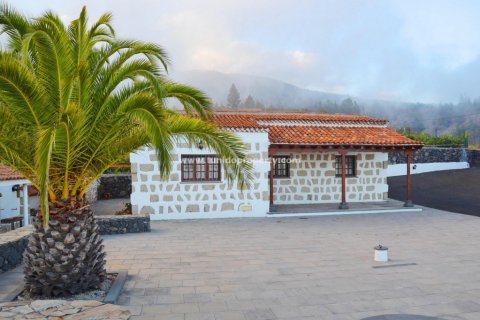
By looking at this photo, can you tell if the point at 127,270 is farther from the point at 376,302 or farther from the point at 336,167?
the point at 336,167

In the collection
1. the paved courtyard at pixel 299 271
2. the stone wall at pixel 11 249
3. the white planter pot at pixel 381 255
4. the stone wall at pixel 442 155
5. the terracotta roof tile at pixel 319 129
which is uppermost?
the terracotta roof tile at pixel 319 129

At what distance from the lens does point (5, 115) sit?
223 inches

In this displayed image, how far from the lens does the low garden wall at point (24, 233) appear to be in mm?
8031

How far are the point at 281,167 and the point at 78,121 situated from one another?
12.7 meters

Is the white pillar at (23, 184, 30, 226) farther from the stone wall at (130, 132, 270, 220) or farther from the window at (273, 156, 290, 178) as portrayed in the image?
the window at (273, 156, 290, 178)

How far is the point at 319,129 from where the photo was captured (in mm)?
17703

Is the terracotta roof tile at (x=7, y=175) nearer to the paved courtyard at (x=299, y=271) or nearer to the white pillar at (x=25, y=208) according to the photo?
the white pillar at (x=25, y=208)

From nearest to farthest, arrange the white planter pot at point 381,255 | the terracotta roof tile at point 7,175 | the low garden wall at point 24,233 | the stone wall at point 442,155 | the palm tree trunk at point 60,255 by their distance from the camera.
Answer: the palm tree trunk at point 60,255
the low garden wall at point 24,233
the white planter pot at point 381,255
the terracotta roof tile at point 7,175
the stone wall at point 442,155

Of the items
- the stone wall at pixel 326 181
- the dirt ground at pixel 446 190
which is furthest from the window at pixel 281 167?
the dirt ground at pixel 446 190

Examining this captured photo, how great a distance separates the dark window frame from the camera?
14.9 metres

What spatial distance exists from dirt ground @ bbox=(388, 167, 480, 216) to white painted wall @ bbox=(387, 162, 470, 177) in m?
1.06

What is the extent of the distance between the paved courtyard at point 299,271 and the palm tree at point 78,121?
1.28 m

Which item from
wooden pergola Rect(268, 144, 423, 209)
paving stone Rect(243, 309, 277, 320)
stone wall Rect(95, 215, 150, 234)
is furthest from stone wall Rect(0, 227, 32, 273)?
wooden pergola Rect(268, 144, 423, 209)

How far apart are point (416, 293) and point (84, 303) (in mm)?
5115
